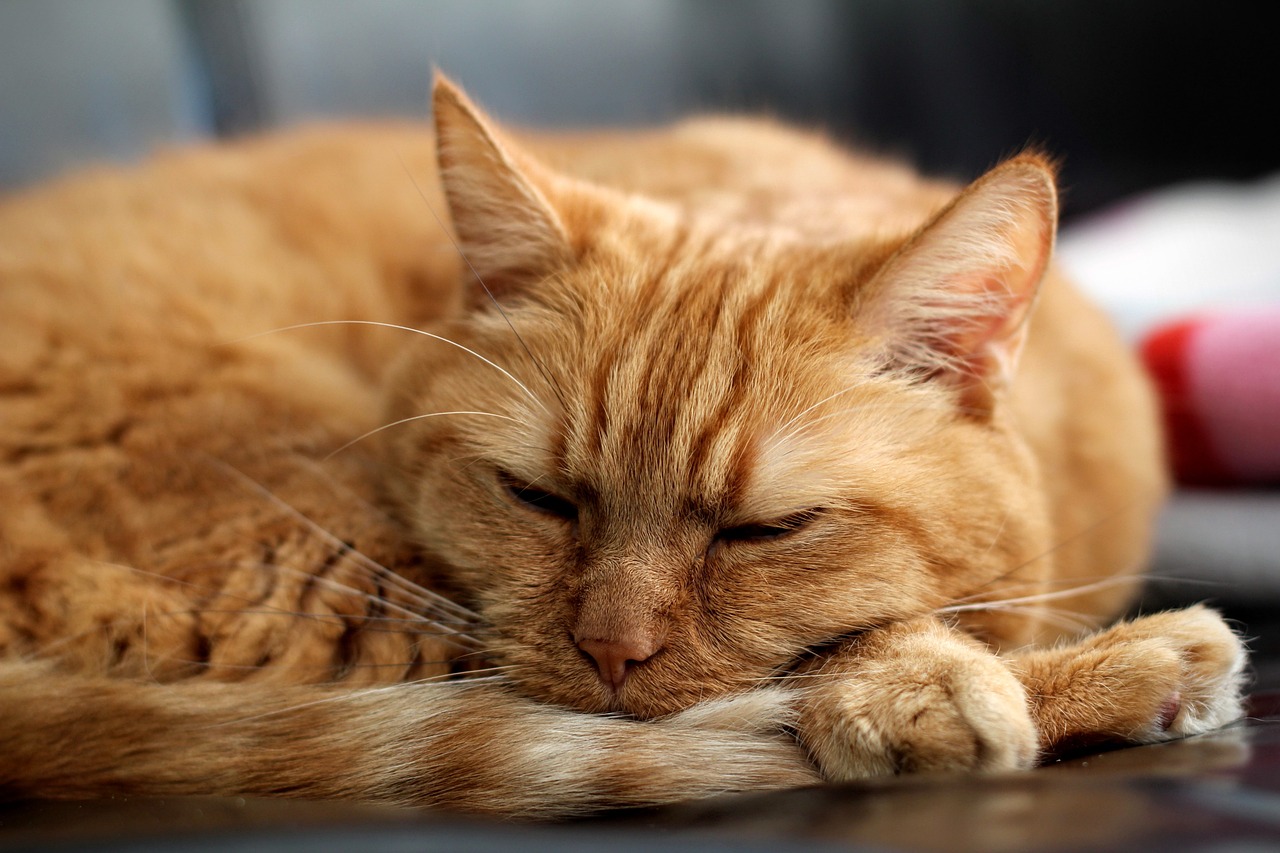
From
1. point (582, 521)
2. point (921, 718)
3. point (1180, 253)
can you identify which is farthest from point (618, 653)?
point (1180, 253)

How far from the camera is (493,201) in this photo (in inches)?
57.8

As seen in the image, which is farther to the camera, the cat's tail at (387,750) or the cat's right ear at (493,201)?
the cat's right ear at (493,201)

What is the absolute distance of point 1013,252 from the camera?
1.30 metres

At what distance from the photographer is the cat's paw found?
111 centimetres

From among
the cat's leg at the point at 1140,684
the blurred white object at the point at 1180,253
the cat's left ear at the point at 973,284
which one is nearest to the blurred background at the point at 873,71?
the blurred white object at the point at 1180,253

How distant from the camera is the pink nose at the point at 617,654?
1.18m

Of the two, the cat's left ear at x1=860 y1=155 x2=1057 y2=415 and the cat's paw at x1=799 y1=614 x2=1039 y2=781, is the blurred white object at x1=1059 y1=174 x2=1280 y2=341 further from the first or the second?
the cat's paw at x1=799 y1=614 x2=1039 y2=781

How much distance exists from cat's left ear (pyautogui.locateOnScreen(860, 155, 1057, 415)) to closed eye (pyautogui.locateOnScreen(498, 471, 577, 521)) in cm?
51

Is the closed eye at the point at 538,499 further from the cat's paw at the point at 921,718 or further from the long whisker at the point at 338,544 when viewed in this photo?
the cat's paw at the point at 921,718

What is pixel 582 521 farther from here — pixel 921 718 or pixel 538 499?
pixel 921 718

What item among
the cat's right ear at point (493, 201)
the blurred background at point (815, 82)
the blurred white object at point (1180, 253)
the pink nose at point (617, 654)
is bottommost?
the pink nose at point (617, 654)

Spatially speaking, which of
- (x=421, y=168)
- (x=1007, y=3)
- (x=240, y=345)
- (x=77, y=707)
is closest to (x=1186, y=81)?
(x=1007, y=3)

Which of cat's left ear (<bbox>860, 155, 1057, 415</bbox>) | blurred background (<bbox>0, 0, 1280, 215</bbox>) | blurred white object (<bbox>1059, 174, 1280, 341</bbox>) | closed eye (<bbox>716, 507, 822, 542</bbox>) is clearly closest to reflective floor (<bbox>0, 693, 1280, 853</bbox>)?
closed eye (<bbox>716, 507, 822, 542</bbox>)

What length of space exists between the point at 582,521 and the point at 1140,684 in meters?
0.74
